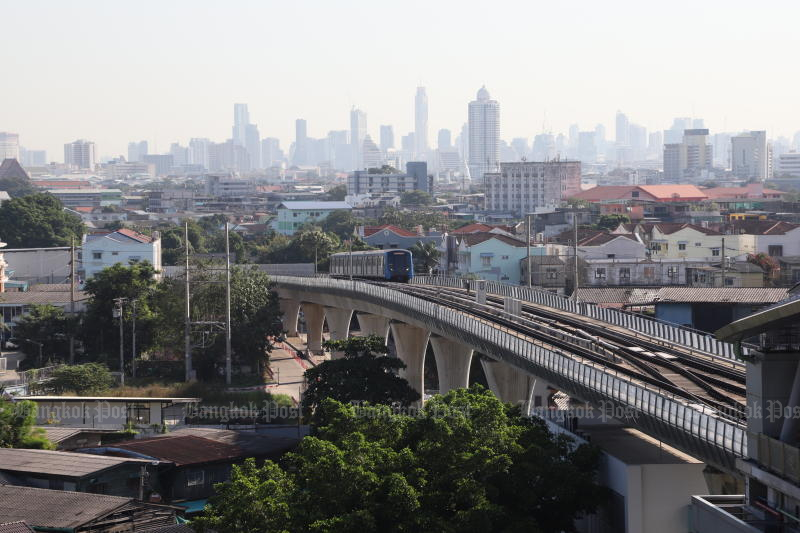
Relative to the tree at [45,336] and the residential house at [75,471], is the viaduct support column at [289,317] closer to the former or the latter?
the tree at [45,336]

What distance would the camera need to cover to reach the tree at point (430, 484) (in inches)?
960

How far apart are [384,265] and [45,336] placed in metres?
18.0

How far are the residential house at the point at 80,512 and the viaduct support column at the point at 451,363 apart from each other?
816 inches

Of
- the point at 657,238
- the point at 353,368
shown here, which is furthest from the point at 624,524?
the point at 657,238

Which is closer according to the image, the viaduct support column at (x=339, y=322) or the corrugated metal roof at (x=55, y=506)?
the corrugated metal roof at (x=55, y=506)

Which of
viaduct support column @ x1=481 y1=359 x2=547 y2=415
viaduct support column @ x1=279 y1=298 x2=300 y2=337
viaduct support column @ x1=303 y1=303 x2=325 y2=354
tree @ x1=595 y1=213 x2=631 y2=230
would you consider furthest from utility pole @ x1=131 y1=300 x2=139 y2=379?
tree @ x1=595 y1=213 x2=631 y2=230

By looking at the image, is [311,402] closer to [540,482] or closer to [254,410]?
[254,410]

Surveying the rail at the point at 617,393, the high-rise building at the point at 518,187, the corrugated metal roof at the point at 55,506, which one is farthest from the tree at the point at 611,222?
the high-rise building at the point at 518,187

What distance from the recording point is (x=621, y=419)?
2591cm

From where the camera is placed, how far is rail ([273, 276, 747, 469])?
2153 centimetres

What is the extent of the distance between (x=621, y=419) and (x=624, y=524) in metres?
2.18

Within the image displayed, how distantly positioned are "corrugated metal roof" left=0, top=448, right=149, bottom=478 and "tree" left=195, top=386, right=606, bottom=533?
6621 mm

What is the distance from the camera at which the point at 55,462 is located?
32.7 metres

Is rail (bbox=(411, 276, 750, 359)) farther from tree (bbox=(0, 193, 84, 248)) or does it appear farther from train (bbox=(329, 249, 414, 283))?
tree (bbox=(0, 193, 84, 248))
